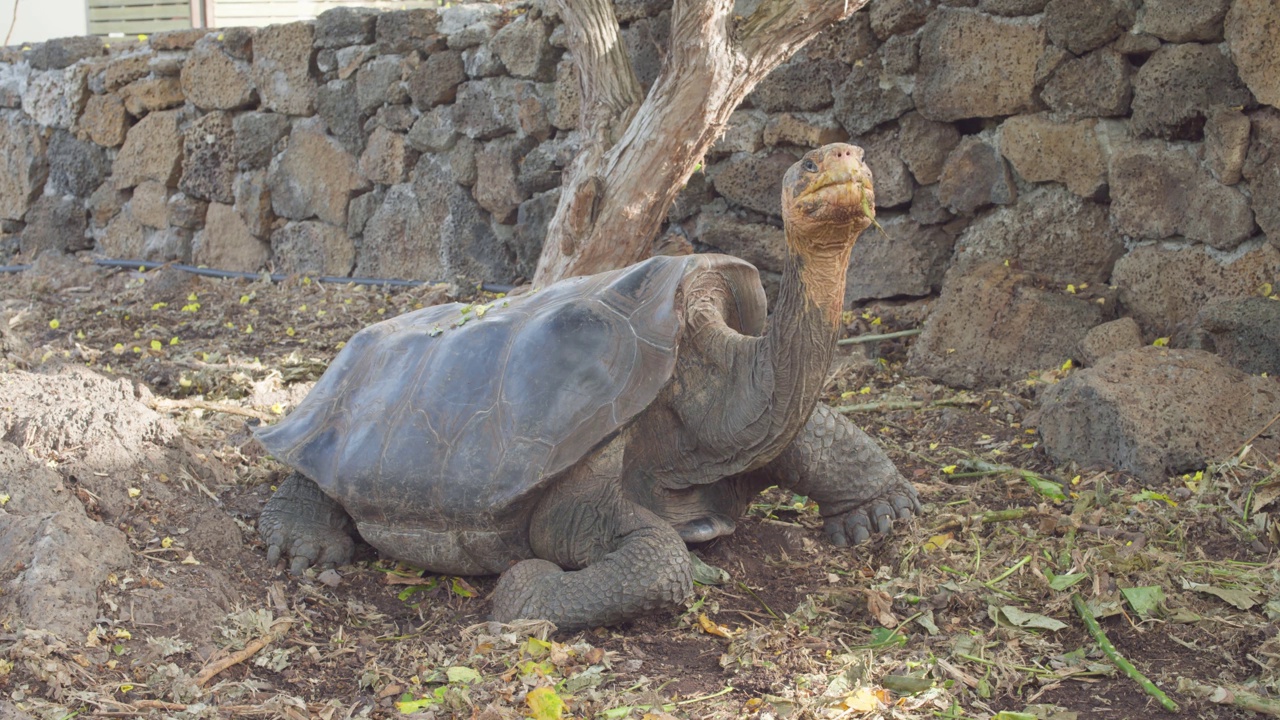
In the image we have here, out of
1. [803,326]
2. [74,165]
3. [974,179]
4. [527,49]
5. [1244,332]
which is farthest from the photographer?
[74,165]

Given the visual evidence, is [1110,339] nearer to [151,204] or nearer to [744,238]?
[744,238]

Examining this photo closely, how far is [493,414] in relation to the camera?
3047 millimetres

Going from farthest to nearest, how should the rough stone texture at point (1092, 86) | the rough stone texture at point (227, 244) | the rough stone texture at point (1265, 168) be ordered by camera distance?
the rough stone texture at point (227, 244)
the rough stone texture at point (1092, 86)
the rough stone texture at point (1265, 168)

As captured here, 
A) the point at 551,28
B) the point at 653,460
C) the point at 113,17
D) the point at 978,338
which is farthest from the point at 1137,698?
the point at 113,17

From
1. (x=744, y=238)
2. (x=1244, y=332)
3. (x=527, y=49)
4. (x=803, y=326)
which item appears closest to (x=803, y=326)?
(x=803, y=326)

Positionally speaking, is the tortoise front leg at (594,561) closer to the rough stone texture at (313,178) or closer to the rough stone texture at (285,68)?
the rough stone texture at (313,178)

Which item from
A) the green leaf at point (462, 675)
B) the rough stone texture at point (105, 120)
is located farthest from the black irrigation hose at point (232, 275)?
the green leaf at point (462, 675)

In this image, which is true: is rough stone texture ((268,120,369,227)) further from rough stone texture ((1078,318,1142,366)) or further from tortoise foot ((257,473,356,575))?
rough stone texture ((1078,318,1142,366))

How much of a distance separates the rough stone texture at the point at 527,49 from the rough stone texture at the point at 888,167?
1.88m

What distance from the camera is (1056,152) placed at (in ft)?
15.2

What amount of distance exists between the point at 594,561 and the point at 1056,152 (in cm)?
274

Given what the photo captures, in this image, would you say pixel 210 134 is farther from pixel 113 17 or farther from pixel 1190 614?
pixel 1190 614

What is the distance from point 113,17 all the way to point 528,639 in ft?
27.7

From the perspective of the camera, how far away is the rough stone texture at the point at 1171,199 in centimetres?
416
